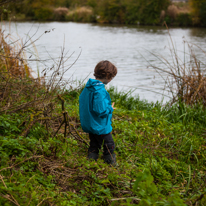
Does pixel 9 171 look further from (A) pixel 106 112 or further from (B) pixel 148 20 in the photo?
→ (B) pixel 148 20

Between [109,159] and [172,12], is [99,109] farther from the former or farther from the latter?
[172,12]

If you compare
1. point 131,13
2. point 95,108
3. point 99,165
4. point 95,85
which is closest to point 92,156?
point 99,165

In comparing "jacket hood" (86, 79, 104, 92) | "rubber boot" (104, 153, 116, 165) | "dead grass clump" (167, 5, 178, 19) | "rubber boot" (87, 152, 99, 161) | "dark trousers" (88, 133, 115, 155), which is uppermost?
"dead grass clump" (167, 5, 178, 19)

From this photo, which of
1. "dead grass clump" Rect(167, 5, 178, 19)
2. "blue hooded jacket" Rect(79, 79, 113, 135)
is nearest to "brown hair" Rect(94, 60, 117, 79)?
"blue hooded jacket" Rect(79, 79, 113, 135)

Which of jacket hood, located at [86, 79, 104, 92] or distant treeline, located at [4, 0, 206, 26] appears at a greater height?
distant treeline, located at [4, 0, 206, 26]

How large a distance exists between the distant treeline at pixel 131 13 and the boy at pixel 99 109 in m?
34.4

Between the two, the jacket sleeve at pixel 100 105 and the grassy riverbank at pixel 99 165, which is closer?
the grassy riverbank at pixel 99 165

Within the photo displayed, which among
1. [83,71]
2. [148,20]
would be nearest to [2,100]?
[83,71]

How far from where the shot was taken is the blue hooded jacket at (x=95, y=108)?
2.72 m

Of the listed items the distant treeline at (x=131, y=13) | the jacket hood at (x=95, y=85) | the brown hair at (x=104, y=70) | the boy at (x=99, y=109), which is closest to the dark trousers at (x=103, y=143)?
the boy at (x=99, y=109)

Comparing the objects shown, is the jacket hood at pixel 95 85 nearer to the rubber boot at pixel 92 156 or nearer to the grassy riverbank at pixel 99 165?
the grassy riverbank at pixel 99 165

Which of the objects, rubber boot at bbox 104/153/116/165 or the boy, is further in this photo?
rubber boot at bbox 104/153/116/165

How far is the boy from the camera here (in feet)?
8.96

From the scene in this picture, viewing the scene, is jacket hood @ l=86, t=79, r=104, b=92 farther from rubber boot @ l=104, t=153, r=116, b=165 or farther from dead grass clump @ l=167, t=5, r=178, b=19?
dead grass clump @ l=167, t=5, r=178, b=19
